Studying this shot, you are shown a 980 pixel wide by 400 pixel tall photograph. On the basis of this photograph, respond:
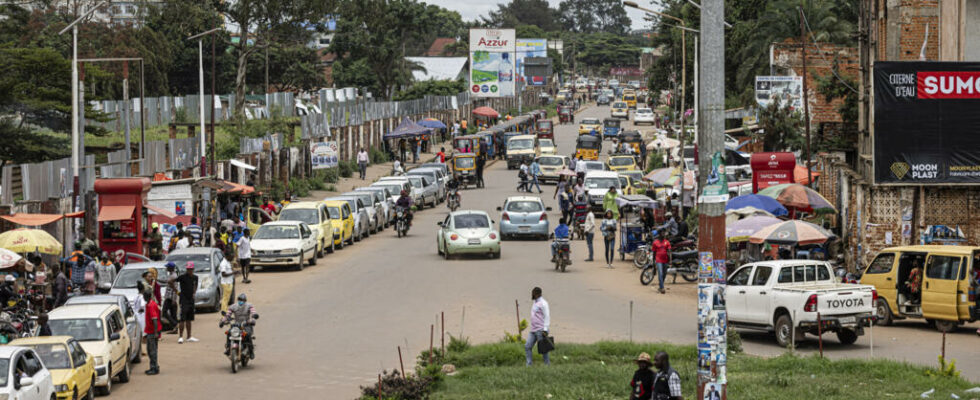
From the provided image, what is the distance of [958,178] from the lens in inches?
1120

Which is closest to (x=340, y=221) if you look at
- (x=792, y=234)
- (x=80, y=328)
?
(x=792, y=234)

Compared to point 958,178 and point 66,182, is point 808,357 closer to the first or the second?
point 958,178

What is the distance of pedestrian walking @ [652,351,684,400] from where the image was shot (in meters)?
12.7

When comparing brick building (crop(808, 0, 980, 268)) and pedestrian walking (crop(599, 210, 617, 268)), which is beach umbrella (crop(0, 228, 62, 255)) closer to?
pedestrian walking (crop(599, 210, 617, 268))

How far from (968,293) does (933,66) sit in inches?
334

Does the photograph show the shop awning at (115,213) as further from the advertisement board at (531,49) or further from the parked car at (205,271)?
the advertisement board at (531,49)

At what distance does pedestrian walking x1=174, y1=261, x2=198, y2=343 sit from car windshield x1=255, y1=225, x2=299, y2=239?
10213 millimetres

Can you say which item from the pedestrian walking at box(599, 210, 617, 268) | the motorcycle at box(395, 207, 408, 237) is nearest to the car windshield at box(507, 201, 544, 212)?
the motorcycle at box(395, 207, 408, 237)

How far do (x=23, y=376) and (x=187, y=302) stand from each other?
8.05 meters

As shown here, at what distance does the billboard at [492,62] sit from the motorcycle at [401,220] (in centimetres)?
7059

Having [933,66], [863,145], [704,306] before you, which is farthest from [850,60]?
[704,306]

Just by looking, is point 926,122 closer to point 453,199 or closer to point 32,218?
point 32,218

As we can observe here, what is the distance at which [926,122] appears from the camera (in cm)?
2889

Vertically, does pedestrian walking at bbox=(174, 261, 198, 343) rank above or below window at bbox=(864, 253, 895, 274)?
below
